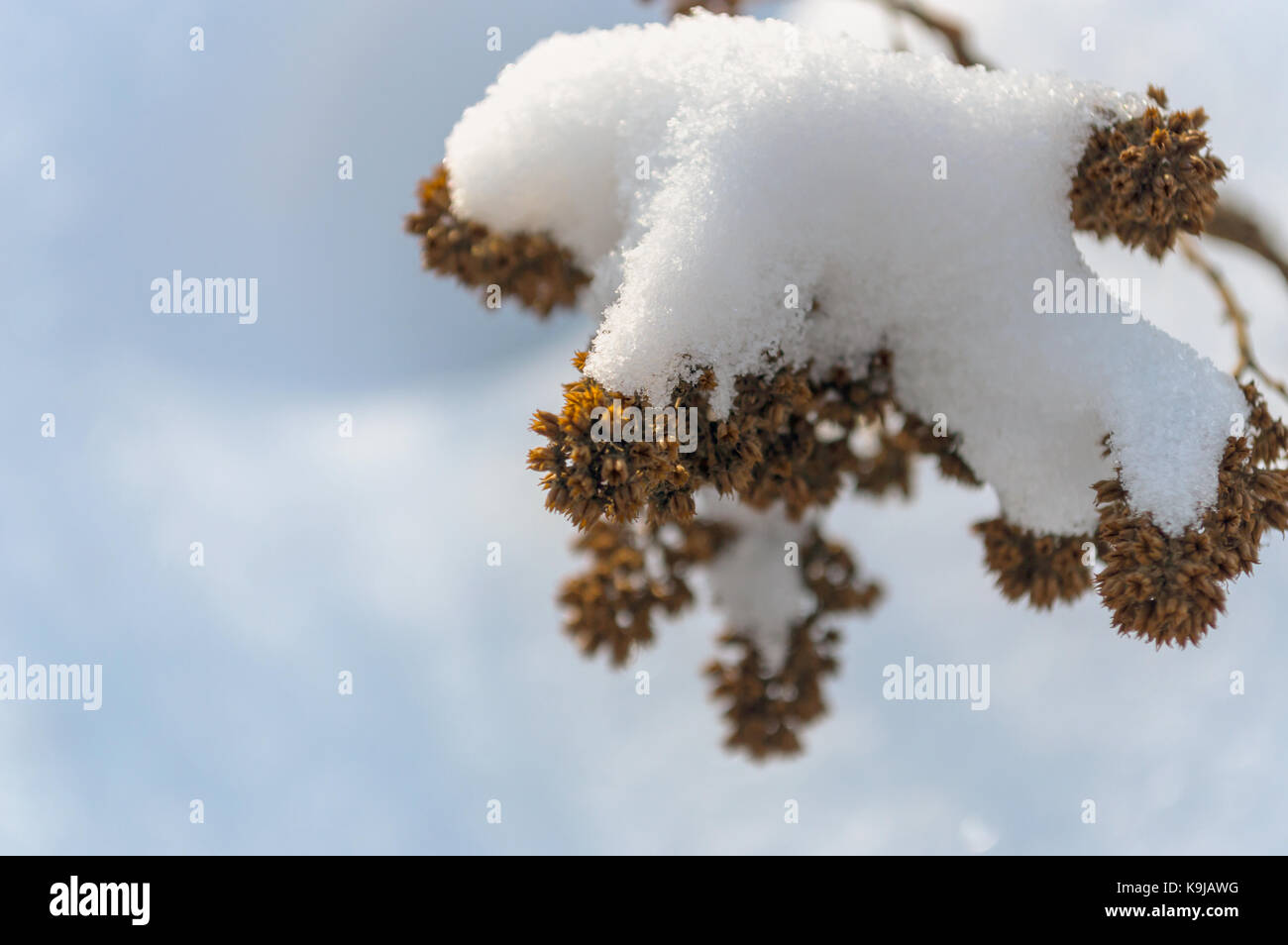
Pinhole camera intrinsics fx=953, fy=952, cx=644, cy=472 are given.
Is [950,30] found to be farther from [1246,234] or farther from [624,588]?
[624,588]

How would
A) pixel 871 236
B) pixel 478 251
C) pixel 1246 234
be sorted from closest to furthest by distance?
pixel 871 236 → pixel 478 251 → pixel 1246 234

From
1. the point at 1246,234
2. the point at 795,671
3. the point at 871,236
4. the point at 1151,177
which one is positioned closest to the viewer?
the point at 1151,177

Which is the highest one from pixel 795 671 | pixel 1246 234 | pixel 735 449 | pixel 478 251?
pixel 1246 234

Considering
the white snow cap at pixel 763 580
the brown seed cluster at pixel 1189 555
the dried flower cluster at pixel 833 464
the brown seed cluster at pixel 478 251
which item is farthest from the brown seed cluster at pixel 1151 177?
the white snow cap at pixel 763 580

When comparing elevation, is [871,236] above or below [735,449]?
above

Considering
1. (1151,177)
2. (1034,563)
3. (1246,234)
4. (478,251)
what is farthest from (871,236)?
(1246,234)

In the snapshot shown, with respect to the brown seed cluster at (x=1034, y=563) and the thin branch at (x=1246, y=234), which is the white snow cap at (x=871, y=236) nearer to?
the brown seed cluster at (x=1034, y=563)
